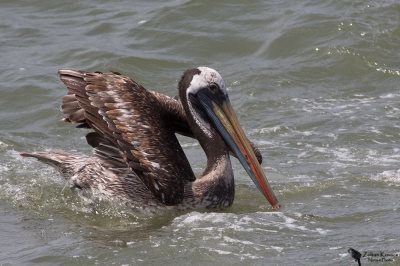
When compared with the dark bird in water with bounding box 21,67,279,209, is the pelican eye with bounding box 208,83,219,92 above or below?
above

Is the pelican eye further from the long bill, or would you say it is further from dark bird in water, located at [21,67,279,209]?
the long bill

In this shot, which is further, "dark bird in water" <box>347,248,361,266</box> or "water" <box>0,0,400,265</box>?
"water" <box>0,0,400,265</box>

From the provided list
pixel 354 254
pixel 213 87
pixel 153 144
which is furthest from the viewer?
pixel 213 87

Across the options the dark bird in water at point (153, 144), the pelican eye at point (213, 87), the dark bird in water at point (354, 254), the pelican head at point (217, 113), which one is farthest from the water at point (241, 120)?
the pelican eye at point (213, 87)

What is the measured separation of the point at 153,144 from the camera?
680 centimetres

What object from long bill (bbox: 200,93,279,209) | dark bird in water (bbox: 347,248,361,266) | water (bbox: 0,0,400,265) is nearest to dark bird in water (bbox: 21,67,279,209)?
long bill (bbox: 200,93,279,209)

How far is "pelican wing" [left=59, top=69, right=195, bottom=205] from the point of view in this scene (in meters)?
6.70

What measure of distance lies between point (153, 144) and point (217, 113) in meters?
0.73

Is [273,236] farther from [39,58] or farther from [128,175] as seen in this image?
[39,58]

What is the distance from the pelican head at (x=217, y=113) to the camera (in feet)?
22.9

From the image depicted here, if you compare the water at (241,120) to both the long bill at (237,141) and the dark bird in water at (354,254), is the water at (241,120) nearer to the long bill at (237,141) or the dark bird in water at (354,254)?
the dark bird in water at (354,254)

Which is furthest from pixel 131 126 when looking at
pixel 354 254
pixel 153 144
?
pixel 354 254

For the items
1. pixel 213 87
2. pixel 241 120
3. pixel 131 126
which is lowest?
pixel 241 120

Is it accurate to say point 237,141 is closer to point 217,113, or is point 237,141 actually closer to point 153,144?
point 217,113
